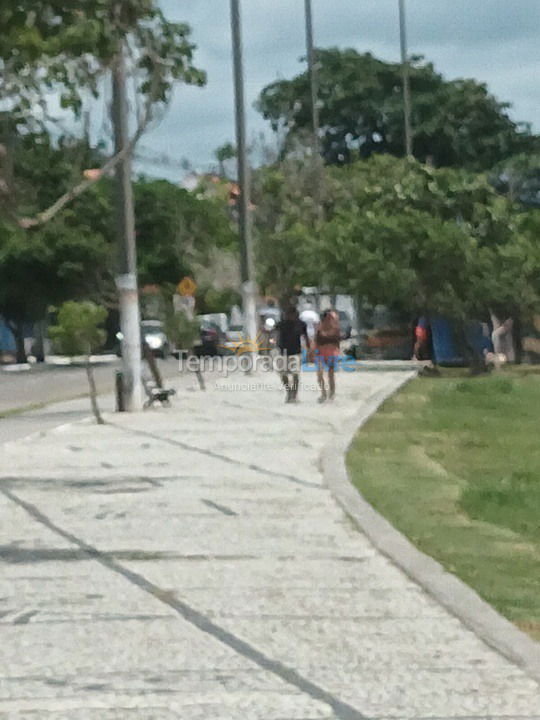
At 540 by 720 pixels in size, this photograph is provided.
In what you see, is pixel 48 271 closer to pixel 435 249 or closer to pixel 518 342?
pixel 518 342

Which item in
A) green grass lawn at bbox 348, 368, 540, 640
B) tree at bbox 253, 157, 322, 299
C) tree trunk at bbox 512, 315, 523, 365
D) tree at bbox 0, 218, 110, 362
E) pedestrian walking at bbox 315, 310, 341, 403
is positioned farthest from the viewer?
tree at bbox 253, 157, 322, 299

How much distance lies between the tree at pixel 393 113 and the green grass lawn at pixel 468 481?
2230 inches

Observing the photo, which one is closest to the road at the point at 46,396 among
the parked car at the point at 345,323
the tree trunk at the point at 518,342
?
the tree trunk at the point at 518,342

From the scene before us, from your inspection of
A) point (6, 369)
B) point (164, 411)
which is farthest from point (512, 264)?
point (6, 369)

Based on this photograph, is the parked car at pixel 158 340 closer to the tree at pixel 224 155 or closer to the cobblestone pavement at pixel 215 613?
the tree at pixel 224 155

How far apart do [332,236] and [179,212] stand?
88.2 feet

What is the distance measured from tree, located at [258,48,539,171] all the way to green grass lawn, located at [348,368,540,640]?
56647 millimetres

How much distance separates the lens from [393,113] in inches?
3428

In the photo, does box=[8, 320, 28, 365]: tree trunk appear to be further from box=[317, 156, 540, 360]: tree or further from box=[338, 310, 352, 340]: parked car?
box=[317, 156, 540, 360]: tree

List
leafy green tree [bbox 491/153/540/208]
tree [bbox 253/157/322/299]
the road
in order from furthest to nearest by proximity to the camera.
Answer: leafy green tree [bbox 491/153/540/208], tree [bbox 253/157/322/299], the road

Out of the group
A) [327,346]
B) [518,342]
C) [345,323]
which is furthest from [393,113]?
[327,346]

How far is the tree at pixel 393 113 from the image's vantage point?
8712 centimetres

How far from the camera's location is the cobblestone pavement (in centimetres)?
755

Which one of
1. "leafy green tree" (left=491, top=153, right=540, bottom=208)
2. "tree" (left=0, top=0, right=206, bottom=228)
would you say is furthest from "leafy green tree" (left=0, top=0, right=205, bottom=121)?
"leafy green tree" (left=491, top=153, right=540, bottom=208)
